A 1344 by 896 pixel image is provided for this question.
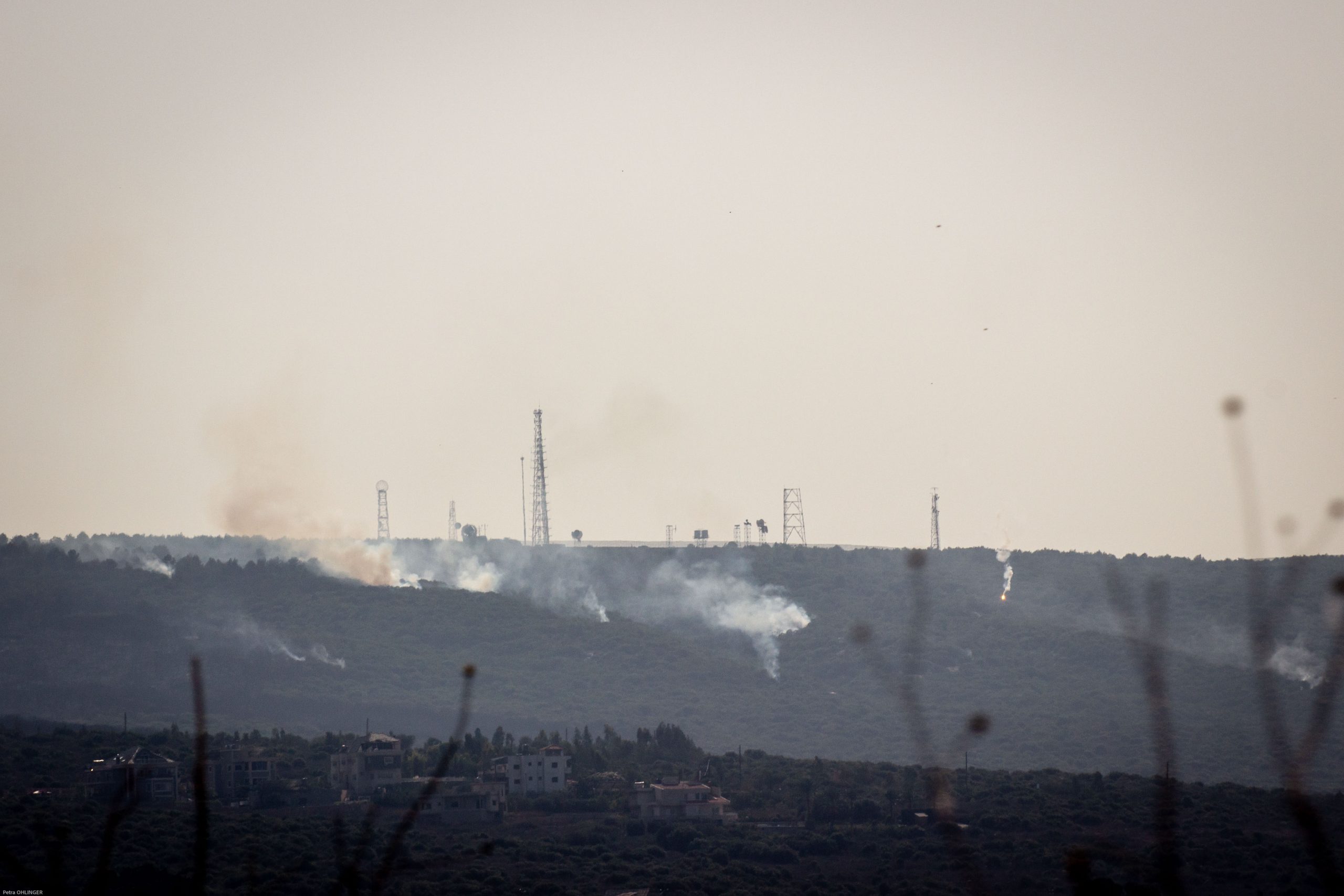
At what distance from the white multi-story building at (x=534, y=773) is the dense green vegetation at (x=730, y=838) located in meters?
1.83

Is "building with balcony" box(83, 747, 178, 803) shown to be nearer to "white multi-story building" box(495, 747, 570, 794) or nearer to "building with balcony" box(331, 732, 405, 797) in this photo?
"building with balcony" box(331, 732, 405, 797)

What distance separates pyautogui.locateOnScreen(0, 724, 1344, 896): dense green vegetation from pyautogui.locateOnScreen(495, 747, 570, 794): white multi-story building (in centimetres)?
Result: 183

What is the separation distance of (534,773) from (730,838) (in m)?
23.4

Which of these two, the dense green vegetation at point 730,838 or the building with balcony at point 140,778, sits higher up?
the building with balcony at point 140,778

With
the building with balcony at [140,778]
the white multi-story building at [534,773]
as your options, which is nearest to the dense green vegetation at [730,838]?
the white multi-story building at [534,773]

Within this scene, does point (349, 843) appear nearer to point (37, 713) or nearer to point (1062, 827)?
point (1062, 827)

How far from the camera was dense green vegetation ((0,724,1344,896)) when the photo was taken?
80.3 meters

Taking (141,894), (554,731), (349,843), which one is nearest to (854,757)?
(554,731)

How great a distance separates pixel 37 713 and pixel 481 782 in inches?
3869

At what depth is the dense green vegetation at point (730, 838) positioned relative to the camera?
8031cm

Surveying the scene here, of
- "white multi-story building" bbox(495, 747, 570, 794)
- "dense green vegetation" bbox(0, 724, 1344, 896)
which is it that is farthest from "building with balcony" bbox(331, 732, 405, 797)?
"white multi-story building" bbox(495, 747, 570, 794)

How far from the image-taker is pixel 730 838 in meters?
98.9

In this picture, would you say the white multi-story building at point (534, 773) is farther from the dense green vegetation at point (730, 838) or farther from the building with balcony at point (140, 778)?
the building with balcony at point (140, 778)

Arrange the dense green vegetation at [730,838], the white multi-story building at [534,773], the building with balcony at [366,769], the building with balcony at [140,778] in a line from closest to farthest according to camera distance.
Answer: the dense green vegetation at [730,838]
the building with balcony at [140,778]
the building with balcony at [366,769]
the white multi-story building at [534,773]
